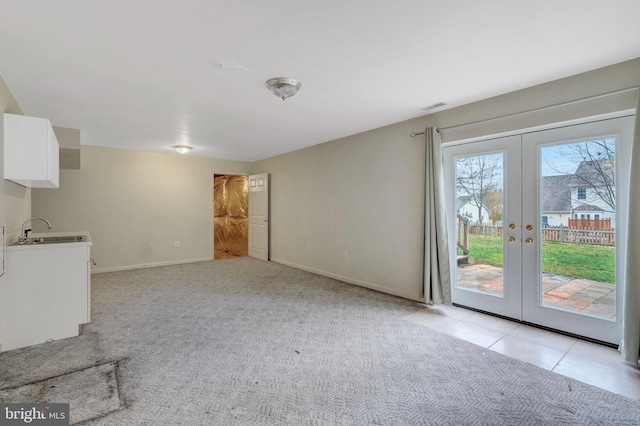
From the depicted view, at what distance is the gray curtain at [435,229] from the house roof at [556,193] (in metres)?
0.97

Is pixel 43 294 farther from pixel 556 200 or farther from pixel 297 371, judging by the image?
pixel 556 200

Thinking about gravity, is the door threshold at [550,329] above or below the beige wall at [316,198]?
below

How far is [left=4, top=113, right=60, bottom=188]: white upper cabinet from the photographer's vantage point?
251 centimetres

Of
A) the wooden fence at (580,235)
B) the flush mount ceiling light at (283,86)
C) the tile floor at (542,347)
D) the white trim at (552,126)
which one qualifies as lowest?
the tile floor at (542,347)

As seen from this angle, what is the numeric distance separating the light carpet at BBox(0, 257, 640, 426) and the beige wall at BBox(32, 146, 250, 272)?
2.28 metres

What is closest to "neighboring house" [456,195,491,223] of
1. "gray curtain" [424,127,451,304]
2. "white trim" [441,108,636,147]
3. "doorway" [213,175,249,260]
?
"gray curtain" [424,127,451,304]

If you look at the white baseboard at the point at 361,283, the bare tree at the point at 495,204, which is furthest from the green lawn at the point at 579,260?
the white baseboard at the point at 361,283

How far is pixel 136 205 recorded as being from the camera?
5883 millimetres

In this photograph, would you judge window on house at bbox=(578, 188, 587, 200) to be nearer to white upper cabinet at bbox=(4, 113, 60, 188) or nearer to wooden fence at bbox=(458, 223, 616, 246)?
wooden fence at bbox=(458, 223, 616, 246)

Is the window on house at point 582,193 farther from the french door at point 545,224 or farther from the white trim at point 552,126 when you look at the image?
the white trim at point 552,126

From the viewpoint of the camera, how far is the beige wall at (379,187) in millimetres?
2684

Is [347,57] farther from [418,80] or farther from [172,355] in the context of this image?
[172,355]

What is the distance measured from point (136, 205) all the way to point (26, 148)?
350 centimetres

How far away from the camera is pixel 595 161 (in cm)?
269
